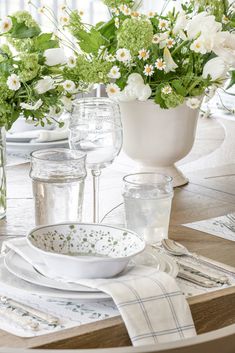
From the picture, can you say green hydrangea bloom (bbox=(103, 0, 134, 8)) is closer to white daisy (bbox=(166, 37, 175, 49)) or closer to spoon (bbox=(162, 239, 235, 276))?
white daisy (bbox=(166, 37, 175, 49))

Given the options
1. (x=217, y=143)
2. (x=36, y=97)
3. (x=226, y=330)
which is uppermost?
(x=36, y=97)

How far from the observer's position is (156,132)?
74.4 inches

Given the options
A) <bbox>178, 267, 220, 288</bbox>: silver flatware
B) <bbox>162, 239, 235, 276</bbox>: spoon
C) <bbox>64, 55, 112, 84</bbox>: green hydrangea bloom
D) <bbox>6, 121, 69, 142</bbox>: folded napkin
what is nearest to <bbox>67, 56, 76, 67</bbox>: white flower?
<bbox>64, 55, 112, 84</bbox>: green hydrangea bloom

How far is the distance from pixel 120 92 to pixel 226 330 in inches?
40.5

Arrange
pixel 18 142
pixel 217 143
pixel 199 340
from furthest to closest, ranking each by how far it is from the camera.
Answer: pixel 217 143 → pixel 18 142 → pixel 199 340

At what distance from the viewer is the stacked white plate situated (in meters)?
1.18

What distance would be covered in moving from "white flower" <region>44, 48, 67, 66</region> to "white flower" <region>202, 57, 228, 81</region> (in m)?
0.37

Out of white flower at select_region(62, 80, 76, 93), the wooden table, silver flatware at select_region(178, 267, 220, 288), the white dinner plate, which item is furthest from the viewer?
the white dinner plate

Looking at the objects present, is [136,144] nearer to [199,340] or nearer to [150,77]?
[150,77]

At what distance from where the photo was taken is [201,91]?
6.04ft

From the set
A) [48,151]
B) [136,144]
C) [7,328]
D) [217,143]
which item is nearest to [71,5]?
[217,143]

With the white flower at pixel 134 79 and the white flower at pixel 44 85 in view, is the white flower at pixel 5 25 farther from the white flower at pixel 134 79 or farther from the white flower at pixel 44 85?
the white flower at pixel 134 79

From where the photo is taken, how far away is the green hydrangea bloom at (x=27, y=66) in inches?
59.6

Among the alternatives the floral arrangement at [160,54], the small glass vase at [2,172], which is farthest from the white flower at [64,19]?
the small glass vase at [2,172]
